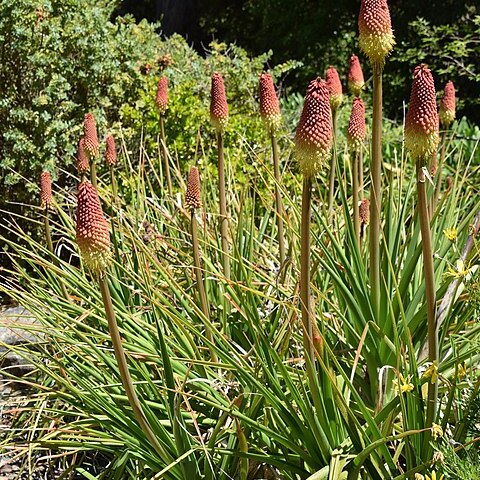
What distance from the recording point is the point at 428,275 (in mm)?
2303

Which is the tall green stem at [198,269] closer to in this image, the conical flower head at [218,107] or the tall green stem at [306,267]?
the conical flower head at [218,107]

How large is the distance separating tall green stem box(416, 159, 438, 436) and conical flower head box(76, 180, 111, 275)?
87 centimetres

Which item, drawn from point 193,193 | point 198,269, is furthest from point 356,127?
point 198,269

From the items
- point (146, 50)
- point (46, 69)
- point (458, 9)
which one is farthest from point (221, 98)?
point (458, 9)

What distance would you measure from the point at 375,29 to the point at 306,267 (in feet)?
2.66

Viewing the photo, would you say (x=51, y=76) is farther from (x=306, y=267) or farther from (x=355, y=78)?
(x=306, y=267)

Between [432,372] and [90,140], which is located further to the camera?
[90,140]

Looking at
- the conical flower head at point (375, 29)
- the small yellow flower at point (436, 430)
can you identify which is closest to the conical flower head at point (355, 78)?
the conical flower head at point (375, 29)

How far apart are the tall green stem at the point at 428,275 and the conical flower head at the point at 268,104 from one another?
3.65ft

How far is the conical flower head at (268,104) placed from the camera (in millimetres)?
3270

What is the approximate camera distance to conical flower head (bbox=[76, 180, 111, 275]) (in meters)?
2.15

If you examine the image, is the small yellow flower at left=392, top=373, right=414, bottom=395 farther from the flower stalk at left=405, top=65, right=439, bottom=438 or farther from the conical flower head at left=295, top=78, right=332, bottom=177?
the conical flower head at left=295, top=78, right=332, bottom=177

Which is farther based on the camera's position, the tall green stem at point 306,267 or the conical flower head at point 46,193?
the conical flower head at point 46,193

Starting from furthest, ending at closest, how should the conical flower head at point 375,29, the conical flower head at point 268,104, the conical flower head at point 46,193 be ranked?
1. the conical flower head at point 46,193
2. the conical flower head at point 268,104
3. the conical flower head at point 375,29
